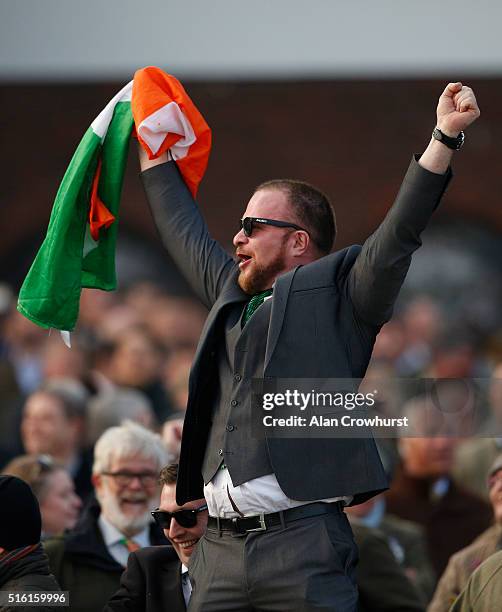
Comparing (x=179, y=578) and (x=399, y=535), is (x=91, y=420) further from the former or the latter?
(x=179, y=578)

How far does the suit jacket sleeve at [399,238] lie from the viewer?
11.6 feet

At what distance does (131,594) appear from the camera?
4.34 m

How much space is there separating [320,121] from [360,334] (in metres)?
8.65

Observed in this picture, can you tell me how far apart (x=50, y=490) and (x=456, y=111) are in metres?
2.76

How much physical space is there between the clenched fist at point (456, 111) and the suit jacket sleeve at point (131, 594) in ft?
5.99

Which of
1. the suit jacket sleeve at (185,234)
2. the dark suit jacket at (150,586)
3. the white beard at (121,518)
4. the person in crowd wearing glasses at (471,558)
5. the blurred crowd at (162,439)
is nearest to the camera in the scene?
the suit jacket sleeve at (185,234)

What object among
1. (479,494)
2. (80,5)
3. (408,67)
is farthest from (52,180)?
(479,494)

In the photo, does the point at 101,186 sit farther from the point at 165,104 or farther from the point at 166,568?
the point at 166,568

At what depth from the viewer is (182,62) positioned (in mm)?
11539

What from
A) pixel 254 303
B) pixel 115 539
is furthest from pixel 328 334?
pixel 115 539

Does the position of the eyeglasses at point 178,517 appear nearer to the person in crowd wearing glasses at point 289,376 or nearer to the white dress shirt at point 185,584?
the white dress shirt at point 185,584

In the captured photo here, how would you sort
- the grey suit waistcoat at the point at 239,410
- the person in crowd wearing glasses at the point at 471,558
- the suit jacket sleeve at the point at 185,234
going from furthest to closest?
the person in crowd wearing glasses at the point at 471,558 → the suit jacket sleeve at the point at 185,234 → the grey suit waistcoat at the point at 239,410

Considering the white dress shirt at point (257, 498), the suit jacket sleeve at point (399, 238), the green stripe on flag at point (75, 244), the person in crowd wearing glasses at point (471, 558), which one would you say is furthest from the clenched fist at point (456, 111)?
the person in crowd wearing glasses at point (471, 558)

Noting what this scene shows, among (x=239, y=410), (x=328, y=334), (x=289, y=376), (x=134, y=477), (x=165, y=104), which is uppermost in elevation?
(x=165, y=104)
